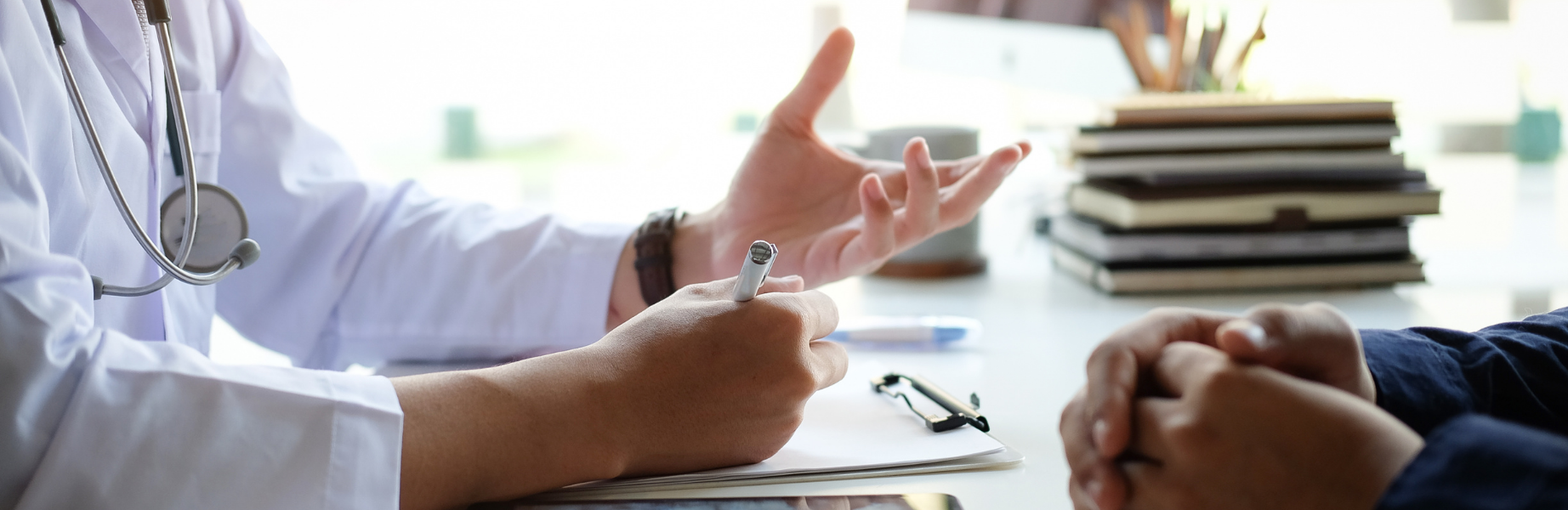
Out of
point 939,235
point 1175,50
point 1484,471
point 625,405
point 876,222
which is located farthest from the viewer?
point 1175,50

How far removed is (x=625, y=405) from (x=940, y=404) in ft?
0.74

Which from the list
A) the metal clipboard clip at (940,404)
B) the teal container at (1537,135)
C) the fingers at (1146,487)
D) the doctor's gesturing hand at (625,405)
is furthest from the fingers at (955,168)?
the teal container at (1537,135)

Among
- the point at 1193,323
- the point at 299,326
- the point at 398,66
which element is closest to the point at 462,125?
the point at 398,66

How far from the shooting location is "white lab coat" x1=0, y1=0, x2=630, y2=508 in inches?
18.2

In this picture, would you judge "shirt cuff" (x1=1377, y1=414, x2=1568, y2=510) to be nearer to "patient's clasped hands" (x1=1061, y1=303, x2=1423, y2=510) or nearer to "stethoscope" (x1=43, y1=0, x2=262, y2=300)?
"patient's clasped hands" (x1=1061, y1=303, x2=1423, y2=510)

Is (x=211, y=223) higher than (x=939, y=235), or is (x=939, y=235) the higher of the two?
(x=211, y=223)

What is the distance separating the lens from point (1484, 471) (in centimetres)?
36

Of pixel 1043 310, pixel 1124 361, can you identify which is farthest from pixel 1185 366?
pixel 1043 310

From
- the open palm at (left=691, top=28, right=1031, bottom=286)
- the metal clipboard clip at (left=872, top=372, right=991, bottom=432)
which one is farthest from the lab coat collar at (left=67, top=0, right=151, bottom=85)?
the metal clipboard clip at (left=872, top=372, right=991, bottom=432)

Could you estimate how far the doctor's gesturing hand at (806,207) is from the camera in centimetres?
87

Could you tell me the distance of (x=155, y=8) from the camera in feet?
2.25

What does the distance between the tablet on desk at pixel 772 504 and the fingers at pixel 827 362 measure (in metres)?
0.10

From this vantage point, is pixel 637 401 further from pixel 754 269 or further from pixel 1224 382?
pixel 1224 382

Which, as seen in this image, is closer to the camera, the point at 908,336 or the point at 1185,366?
the point at 1185,366
